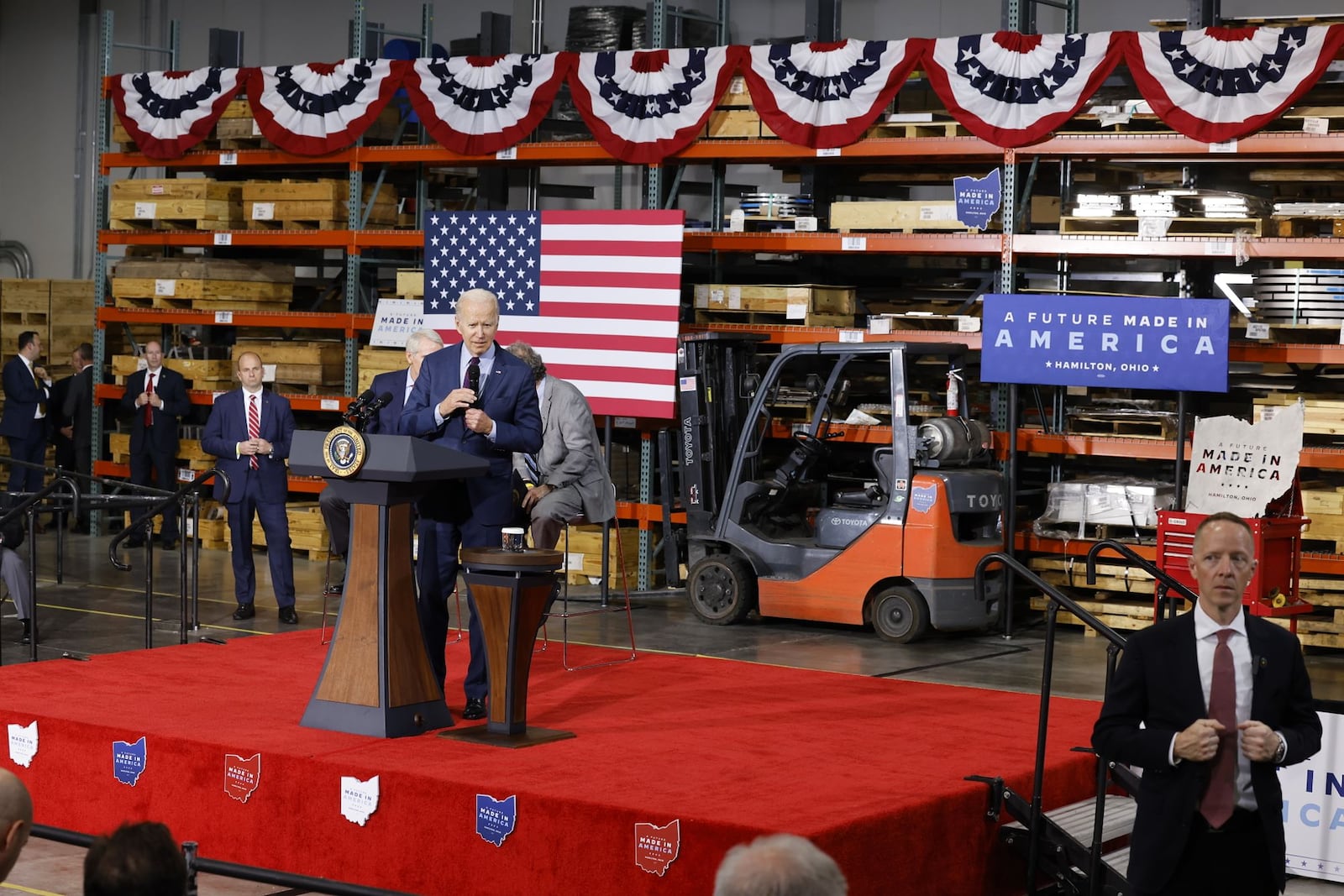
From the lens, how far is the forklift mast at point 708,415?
14.1 m

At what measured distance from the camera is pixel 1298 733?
507cm

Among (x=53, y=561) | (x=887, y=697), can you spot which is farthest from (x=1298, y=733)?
(x=53, y=561)

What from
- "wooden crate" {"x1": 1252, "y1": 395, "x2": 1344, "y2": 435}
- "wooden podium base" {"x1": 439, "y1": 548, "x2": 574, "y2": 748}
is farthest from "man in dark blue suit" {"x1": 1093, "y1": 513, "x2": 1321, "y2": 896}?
"wooden crate" {"x1": 1252, "y1": 395, "x2": 1344, "y2": 435}

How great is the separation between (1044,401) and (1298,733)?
10600 mm

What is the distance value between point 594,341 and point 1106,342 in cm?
431

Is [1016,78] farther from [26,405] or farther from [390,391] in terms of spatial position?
[26,405]

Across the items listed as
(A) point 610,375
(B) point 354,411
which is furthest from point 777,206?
(B) point 354,411

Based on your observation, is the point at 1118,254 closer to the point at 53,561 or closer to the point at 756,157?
the point at 756,157

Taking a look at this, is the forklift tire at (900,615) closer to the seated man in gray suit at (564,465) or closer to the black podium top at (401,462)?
the seated man in gray suit at (564,465)

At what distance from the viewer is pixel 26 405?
18906 millimetres

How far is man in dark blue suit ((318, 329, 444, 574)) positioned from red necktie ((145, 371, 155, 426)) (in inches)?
292

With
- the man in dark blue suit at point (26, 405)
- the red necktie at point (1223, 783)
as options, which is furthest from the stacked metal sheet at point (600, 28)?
the red necktie at point (1223, 783)

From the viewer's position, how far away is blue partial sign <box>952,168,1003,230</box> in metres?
13.9

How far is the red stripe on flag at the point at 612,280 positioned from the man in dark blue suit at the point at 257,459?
2775mm
